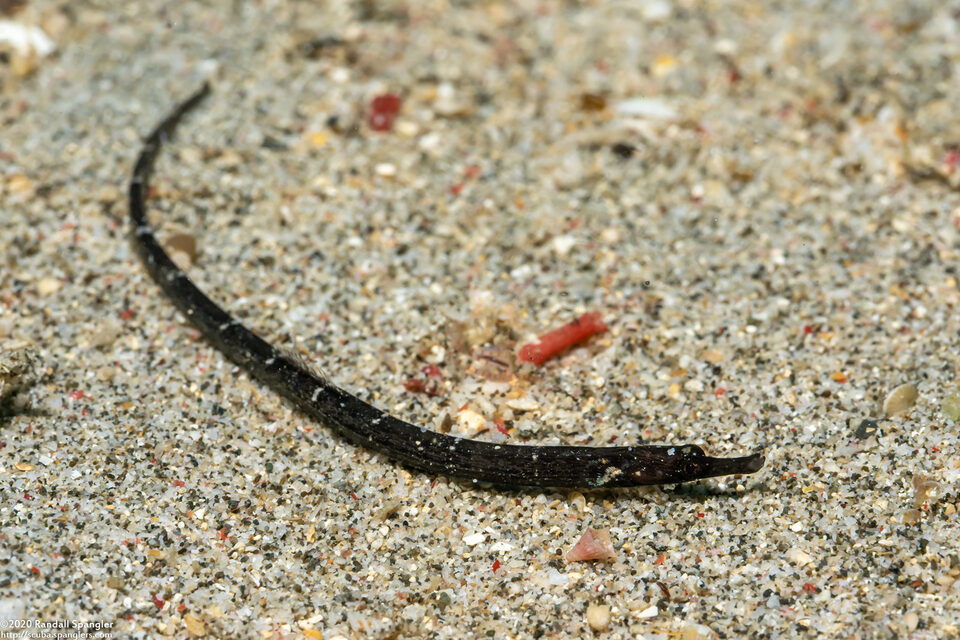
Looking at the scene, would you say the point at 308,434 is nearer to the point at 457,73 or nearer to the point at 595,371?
the point at 595,371

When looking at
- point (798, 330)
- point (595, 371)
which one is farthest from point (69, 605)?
point (798, 330)

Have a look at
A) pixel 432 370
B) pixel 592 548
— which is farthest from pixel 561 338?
pixel 592 548

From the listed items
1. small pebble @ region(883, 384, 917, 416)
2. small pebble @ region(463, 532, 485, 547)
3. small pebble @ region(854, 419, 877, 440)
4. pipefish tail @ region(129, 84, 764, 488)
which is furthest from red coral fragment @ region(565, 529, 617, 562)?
small pebble @ region(883, 384, 917, 416)

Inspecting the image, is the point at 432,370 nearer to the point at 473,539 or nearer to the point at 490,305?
the point at 490,305

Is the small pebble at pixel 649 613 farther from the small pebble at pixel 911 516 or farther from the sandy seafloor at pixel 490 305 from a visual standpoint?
the small pebble at pixel 911 516

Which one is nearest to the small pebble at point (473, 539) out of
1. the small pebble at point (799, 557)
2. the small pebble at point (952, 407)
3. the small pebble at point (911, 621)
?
the small pebble at point (799, 557)

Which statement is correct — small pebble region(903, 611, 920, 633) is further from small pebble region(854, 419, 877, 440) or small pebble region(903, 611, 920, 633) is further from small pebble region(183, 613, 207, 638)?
small pebble region(183, 613, 207, 638)
